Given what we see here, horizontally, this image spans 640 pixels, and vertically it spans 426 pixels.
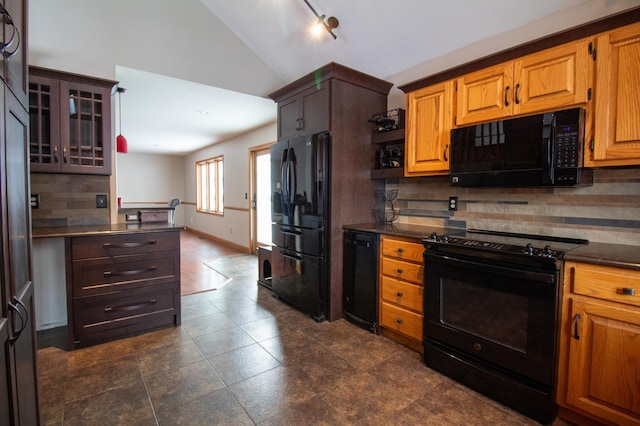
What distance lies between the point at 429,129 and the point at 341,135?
0.77 meters

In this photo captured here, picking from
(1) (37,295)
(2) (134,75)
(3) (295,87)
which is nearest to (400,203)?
(3) (295,87)

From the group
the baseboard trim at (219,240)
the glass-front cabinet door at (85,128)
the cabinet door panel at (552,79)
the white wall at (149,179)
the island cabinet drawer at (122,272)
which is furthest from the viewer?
the white wall at (149,179)

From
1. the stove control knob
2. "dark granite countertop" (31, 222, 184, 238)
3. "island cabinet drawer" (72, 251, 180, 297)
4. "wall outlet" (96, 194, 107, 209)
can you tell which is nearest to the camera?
the stove control knob

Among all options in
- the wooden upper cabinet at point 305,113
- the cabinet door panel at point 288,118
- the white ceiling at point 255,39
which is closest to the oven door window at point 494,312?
the wooden upper cabinet at point 305,113

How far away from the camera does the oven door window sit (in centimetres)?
166

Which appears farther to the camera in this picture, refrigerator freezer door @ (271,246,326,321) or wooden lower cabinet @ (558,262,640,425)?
refrigerator freezer door @ (271,246,326,321)

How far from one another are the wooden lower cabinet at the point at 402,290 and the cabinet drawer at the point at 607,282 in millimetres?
940

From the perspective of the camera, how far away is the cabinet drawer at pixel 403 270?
238 centimetres

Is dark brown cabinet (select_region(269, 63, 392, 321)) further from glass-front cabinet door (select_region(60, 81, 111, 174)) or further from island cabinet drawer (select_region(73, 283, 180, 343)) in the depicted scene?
glass-front cabinet door (select_region(60, 81, 111, 174))

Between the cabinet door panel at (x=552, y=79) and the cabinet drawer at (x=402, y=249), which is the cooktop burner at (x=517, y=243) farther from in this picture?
the cabinet door panel at (x=552, y=79)

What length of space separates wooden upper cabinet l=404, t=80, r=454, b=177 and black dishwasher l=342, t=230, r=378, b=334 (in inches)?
28.3

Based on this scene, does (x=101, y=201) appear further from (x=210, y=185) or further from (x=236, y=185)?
(x=210, y=185)

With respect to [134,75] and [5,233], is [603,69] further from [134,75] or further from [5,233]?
[134,75]

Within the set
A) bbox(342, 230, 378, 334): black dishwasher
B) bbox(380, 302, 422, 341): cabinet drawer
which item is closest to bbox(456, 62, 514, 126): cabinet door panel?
bbox(342, 230, 378, 334): black dishwasher
